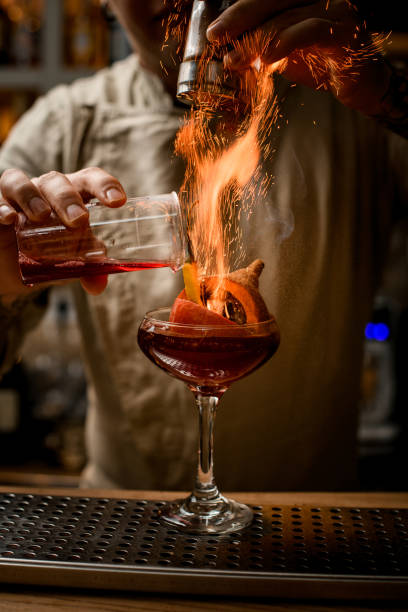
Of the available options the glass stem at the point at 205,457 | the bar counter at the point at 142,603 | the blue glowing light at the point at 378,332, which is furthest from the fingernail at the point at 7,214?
the blue glowing light at the point at 378,332

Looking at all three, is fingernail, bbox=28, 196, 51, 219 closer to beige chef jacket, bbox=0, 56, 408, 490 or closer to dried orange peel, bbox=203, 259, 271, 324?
dried orange peel, bbox=203, 259, 271, 324

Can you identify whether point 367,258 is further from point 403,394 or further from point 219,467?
point 403,394

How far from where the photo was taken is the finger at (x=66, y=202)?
854 mm

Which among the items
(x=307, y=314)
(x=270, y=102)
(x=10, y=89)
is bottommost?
(x=307, y=314)

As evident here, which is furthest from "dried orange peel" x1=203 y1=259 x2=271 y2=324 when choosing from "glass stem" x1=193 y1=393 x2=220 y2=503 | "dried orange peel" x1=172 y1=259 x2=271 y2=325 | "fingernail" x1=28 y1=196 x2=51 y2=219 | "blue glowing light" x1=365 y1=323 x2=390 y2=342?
"blue glowing light" x1=365 y1=323 x2=390 y2=342

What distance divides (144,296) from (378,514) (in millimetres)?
717

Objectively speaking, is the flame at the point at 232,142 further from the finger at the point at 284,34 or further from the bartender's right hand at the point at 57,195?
the bartender's right hand at the point at 57,195

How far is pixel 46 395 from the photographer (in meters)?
2.49

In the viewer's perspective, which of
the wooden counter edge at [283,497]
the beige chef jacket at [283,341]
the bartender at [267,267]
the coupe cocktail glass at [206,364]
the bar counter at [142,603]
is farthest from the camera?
the beige chef jacket at [283,341]

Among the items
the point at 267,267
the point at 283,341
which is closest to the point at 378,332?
the point at 283,341

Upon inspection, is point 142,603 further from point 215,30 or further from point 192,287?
point 215,30

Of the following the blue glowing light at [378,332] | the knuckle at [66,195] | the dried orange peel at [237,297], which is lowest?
the blue glowing light at [378,332]

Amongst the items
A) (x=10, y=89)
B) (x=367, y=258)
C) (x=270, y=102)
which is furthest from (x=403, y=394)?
(x=10, y=89)

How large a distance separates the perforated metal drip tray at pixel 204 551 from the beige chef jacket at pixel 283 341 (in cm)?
46
